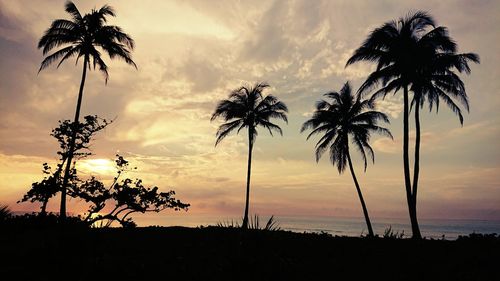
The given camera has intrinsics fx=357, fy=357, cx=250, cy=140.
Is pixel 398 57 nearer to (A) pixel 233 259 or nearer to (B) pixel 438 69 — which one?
(B) pixel 438 69

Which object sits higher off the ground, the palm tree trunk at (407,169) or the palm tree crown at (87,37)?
the palm tree crown at (87,37)

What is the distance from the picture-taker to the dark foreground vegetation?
730 cm

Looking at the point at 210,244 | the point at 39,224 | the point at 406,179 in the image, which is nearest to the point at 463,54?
the point at 406,179

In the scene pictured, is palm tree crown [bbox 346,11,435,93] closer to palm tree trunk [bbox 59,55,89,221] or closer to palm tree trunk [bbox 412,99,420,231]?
palm tree trunk [bbox 412,99,420,231]

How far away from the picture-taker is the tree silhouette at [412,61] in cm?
1900

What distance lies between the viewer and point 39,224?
55.8 ft

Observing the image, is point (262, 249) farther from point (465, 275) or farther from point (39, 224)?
point (39, 224)

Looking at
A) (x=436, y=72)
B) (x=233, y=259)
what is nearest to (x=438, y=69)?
(x=436, y=72)

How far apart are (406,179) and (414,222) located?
2.33m

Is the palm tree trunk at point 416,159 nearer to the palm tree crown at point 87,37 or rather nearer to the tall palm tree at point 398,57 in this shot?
the tall palm tree at point 398,57

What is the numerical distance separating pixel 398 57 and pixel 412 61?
757mm

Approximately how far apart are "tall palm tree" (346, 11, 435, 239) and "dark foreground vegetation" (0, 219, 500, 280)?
24.9 feet

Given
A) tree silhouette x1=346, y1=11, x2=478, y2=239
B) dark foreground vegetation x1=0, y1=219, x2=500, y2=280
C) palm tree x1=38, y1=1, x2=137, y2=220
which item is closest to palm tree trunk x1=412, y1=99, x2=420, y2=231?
tree silhouette x1=346, y1=11, x2=478, y2=239

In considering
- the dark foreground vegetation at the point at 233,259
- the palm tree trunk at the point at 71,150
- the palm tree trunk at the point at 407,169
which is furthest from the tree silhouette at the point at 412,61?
the palm tree trunk at the point at 71,150
